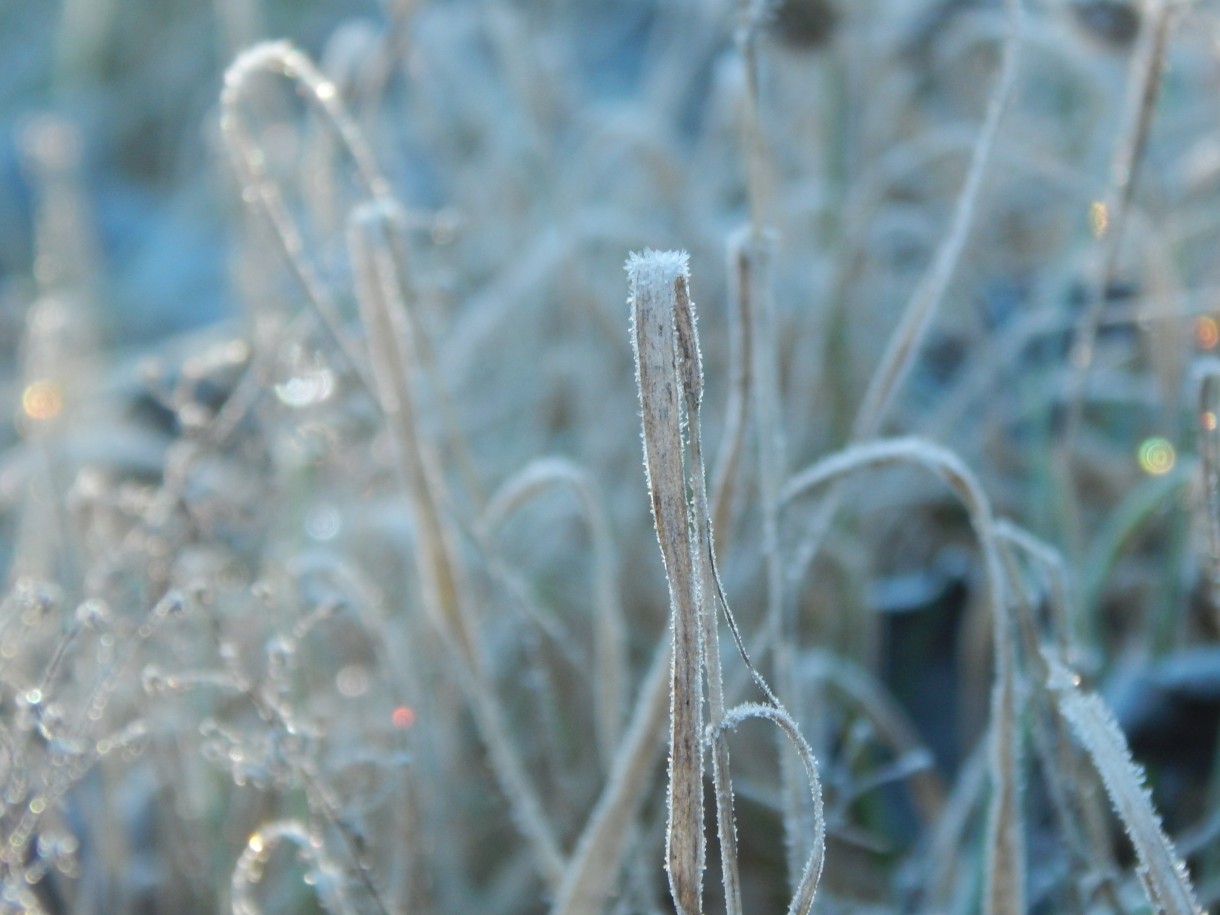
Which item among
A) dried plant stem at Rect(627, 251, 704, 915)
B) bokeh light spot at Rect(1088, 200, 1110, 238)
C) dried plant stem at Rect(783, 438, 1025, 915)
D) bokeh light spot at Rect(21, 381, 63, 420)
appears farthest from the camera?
bokeh light spot at Rect(21, 381, 63, 420)

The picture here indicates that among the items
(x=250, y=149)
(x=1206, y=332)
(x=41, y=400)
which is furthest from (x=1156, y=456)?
(x=41, y=400)

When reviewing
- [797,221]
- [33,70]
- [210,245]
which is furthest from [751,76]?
[33,70]

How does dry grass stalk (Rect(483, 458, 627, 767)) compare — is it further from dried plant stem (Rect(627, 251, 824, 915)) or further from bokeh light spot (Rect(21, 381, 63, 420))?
bokeh light spot (Rect(21, 381, 63, 420))

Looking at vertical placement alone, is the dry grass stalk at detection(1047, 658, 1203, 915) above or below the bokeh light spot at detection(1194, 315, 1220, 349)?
below

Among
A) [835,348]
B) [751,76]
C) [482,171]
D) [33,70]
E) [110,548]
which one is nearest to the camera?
[751,76]

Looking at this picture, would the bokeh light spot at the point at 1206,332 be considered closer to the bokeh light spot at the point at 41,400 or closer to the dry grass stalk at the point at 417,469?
the dry grass stalk at the point at 417,469

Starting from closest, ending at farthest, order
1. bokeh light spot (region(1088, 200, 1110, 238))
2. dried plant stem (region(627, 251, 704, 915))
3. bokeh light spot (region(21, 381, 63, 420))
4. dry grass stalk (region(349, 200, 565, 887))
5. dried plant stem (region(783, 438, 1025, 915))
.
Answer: dried plant stem (region(627, 251, 704, 915)), dried plant stem (region(783, 438, 1025, 915)), dry grass stalk (region(349, 200, 565, 887)), bokeh light spot (region(1088, 200, 1110, 238)), bokeh light spot (region(21, 381, 63, 420))

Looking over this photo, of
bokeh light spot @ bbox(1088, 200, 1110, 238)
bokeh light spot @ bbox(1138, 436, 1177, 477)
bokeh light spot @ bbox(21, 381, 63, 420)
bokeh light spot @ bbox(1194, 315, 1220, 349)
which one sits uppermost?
bokeh light spot @ bbox(1088, 200, 1110, 238)

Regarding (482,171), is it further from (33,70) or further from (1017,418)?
(33,70)

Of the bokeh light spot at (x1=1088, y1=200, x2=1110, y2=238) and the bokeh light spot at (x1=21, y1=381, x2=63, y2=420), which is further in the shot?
the bokeh light spot at (x1=21, y1=381, x2=63, y2=420)

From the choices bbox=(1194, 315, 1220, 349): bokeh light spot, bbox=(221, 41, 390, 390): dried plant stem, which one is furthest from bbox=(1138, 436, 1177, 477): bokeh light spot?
bbox=(221, 41, 390, 390): dried plant stem

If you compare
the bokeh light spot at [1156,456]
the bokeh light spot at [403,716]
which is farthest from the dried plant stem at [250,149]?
the bokeh light spot at [1156,456]
